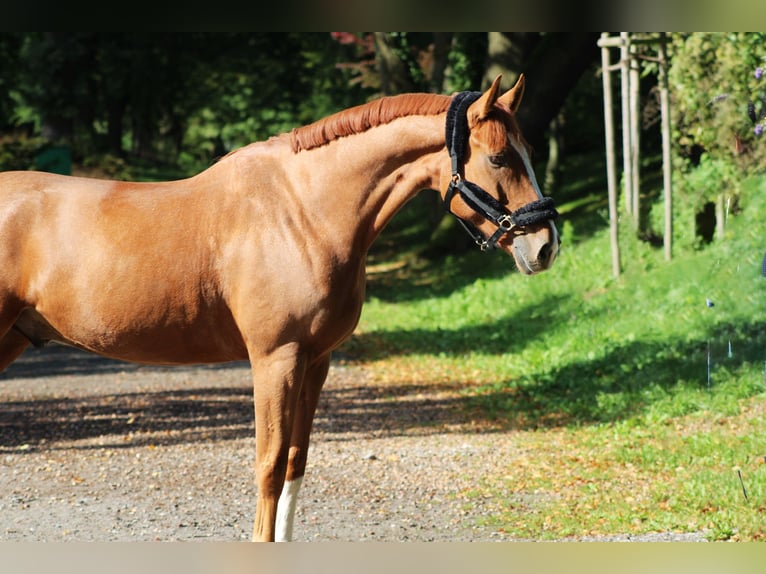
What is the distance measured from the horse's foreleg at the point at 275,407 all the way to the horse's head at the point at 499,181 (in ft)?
3.19

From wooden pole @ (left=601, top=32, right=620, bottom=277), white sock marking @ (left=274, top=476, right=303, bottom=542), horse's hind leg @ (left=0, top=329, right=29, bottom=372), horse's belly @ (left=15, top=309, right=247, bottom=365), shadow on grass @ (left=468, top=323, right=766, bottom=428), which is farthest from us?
wooden pole @ (left=601, top=32, right=620, bottom=277)

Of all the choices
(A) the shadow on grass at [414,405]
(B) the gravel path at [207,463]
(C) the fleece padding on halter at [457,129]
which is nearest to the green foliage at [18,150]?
(B) the gravel path at [207,463]

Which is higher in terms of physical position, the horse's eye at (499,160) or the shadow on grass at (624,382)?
the horse's eye at (499,160)

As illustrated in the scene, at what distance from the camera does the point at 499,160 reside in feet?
13.1

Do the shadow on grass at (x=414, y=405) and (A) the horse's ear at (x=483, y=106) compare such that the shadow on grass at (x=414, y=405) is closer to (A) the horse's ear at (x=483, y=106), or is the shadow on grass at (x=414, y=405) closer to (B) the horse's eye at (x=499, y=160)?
(B) the horse's eye at (x=499, y=160)

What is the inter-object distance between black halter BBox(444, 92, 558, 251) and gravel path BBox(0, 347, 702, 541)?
224 centimetres

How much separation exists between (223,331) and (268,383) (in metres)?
0.40

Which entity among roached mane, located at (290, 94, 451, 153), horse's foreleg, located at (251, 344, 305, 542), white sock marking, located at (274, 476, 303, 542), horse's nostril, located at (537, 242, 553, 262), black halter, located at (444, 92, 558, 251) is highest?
roached mane, located at (290, 94, 451, 153)

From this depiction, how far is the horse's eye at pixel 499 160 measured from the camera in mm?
3992

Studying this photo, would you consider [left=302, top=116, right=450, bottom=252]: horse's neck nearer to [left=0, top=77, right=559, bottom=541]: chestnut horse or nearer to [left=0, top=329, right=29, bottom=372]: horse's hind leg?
[left=0, top=77, right=559, bottom=541]: chestnut horse

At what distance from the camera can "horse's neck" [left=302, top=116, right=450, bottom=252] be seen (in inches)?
162

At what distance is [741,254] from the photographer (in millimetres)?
7211

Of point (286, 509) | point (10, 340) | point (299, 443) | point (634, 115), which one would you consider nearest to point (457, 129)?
point (299, 443)

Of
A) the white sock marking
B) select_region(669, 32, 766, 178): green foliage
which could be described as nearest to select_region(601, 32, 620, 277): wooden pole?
select_region(669, 32, 766, 178): green foliage
